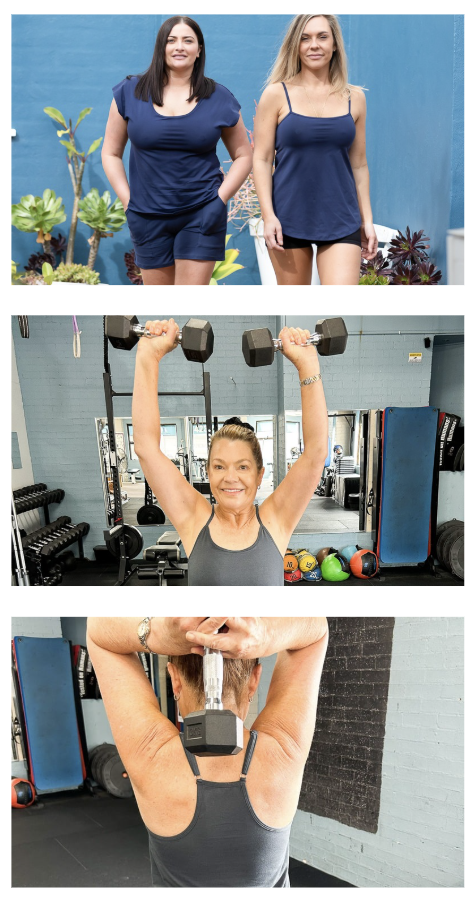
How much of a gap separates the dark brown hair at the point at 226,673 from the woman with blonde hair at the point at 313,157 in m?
0.91

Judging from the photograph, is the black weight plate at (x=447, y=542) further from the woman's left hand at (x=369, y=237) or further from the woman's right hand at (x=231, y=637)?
the woman's right hand at (x=231, y=637)

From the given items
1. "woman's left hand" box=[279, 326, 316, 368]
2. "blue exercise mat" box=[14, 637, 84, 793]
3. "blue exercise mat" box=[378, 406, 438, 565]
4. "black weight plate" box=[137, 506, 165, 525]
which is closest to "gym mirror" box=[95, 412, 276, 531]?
"black weight plate" box=[137, 506, 165, 525]

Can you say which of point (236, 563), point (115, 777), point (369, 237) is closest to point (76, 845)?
point (115, 777)

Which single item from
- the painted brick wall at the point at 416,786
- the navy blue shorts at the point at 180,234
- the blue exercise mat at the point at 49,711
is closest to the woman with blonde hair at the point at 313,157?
the navy blue shorts at the point at 180,234

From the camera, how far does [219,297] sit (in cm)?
90

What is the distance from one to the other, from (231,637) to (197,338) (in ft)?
1.68

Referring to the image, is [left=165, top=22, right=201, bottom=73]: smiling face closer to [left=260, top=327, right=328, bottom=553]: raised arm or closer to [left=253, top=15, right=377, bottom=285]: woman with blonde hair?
[left=253, top=15, right=377, bottom=285]: woman with blonde hair

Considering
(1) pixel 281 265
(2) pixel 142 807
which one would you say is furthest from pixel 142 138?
(2) pixel 142 807

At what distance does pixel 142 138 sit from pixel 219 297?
76 cm

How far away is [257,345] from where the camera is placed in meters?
1.13

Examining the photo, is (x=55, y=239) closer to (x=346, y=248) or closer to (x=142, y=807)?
(x=346, y=248)

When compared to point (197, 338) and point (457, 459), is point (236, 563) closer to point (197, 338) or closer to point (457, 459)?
point (197, 338)

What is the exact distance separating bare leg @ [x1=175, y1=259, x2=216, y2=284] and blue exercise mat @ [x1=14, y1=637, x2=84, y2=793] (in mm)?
1762
